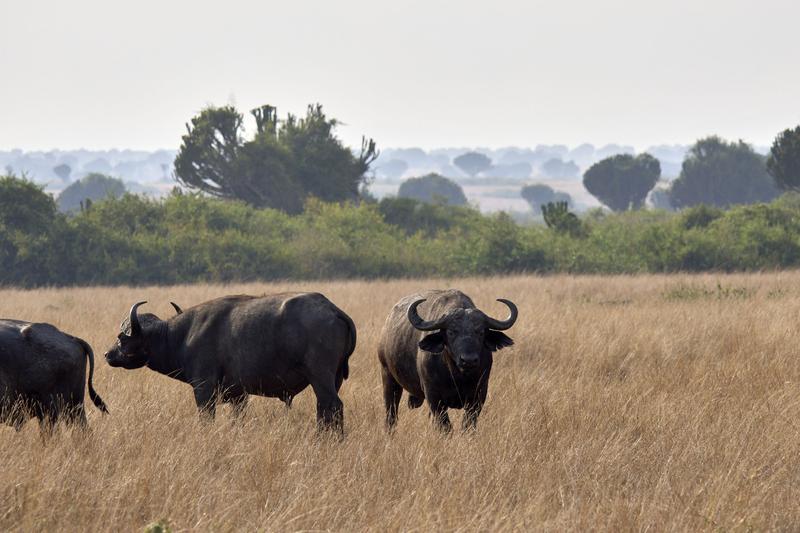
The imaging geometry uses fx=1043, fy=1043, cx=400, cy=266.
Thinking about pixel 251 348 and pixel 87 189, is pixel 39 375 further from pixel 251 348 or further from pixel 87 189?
pixel 87 189

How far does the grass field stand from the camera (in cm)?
593

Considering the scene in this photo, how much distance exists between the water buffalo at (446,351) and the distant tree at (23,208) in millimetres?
28433

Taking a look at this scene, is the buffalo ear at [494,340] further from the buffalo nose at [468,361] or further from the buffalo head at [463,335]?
the buffalo nose at [468,361]

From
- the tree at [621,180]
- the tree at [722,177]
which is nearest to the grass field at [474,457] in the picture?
the tree at [722,177]

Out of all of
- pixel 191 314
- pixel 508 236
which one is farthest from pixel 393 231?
pixel 191 314

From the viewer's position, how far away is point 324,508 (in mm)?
5816

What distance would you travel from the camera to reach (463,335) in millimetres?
7578

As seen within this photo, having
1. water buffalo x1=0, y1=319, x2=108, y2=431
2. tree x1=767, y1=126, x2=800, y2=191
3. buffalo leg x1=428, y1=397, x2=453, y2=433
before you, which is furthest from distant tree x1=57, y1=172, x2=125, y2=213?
buffalo leg x1=428, y1=397, x2=453, y2=433

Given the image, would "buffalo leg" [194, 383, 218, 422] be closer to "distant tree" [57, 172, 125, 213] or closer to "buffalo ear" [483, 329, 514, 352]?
"buffalo ear" [483, 329, 514, 352]

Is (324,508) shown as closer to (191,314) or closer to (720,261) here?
(191,314)

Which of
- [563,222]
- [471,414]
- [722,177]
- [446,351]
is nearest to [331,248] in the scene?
[563,222]

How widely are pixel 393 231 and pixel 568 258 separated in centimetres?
966

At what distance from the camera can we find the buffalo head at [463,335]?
24.6 ft

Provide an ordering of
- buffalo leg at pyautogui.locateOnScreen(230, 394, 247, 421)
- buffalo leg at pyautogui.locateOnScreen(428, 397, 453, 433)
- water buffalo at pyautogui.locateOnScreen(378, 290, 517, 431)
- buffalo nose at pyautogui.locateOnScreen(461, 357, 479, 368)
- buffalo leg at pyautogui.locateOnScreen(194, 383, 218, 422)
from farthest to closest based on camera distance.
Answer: buffalo leg at pyautogui.locateOnScreen(230, 394, 247, 421) → buffalo leg at pyautogui.locateOnScreen(194, 383, 218, 422) → buffalo leg at pyautogui.locateOnScreen(428, 397, 453, 433) → water buffalo at pyautogui.locateOnScreen(378, 290, 517, 431) → buffalo nose at pyautogui.locateOnScreen(461, 357, 479, 368)
